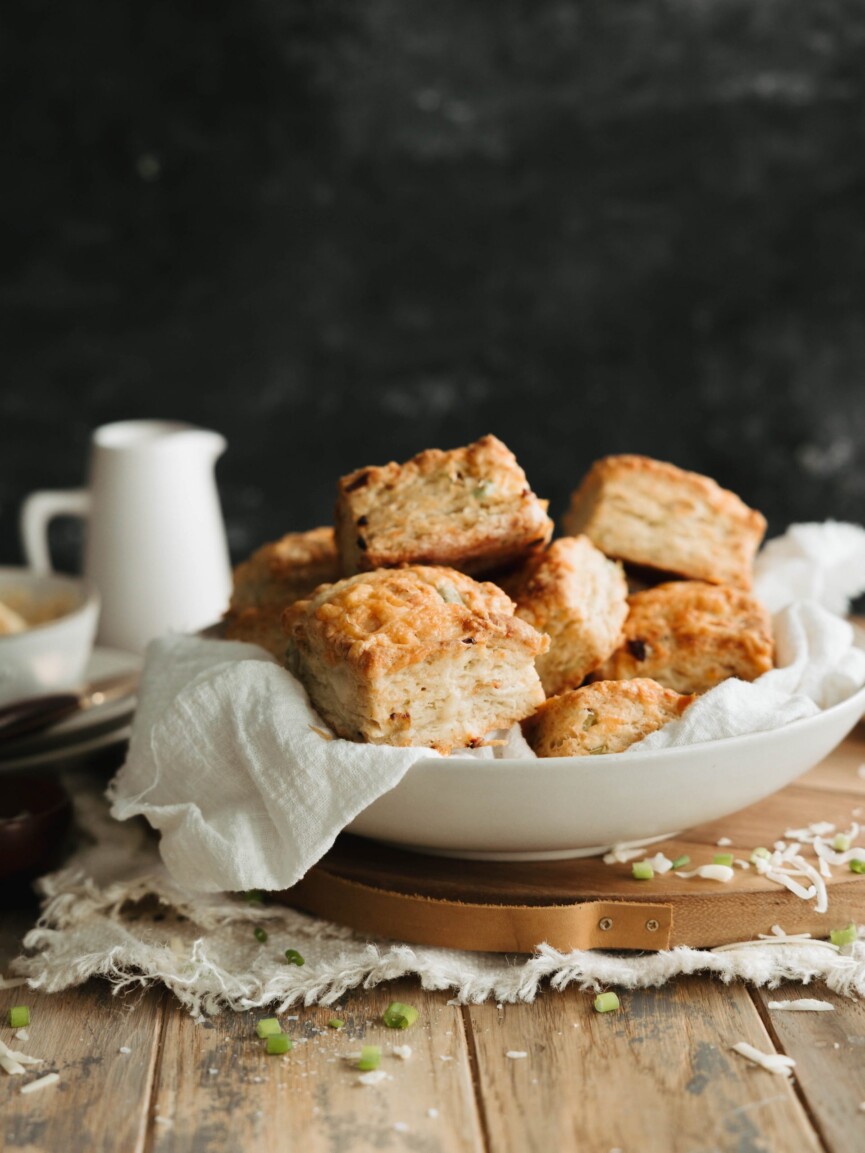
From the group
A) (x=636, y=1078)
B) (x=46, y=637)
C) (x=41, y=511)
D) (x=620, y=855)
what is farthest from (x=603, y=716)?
(x=41, y=511)

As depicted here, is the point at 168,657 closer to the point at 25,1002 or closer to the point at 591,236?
the point at 25,1002

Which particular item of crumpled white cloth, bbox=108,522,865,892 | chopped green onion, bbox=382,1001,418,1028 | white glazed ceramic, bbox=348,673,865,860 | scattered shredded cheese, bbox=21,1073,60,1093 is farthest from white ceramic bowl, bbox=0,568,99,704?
chopped green onion, bbox=382,1001,418,1028

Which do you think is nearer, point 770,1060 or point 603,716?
point 770,1060

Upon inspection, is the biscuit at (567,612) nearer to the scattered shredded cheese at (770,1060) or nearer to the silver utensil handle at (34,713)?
the scattered shredded cheese at (770,1060)

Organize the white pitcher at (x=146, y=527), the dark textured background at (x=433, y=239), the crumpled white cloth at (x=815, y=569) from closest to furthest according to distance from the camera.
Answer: the crumpled white cloth at (x=815, y=569) → the white pitcher at (x=146, y=527) → the dark textured background at (x=433, y=239)

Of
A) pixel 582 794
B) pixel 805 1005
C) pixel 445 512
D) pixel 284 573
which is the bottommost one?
pixel 805 1005

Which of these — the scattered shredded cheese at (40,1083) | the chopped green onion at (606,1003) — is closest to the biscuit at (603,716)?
the chopped green onion at (606,1003)

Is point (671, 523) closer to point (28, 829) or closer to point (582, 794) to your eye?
point (582, 794)
